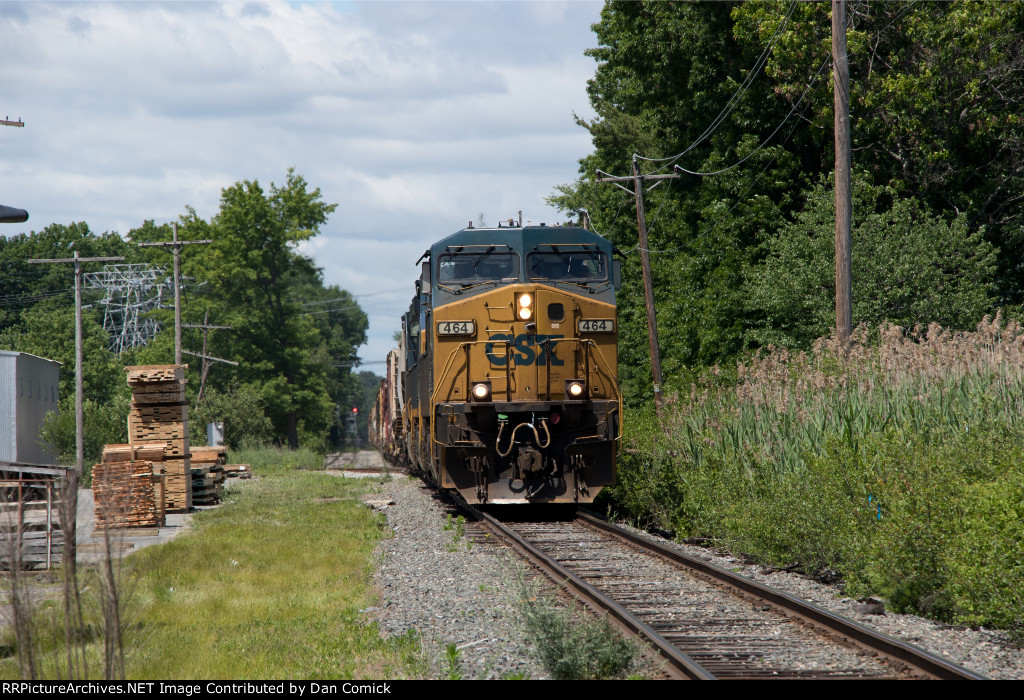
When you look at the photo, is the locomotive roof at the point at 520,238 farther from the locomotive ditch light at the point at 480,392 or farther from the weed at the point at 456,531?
the weed at the point at 456,531

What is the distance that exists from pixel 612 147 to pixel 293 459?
1992 cm

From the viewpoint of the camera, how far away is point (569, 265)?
15805mm

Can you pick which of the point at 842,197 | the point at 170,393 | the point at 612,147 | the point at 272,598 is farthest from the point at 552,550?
the point at 612,147

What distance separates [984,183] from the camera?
1045 inches

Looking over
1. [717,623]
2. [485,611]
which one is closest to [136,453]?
[485,611]

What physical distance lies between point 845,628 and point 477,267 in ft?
30.8

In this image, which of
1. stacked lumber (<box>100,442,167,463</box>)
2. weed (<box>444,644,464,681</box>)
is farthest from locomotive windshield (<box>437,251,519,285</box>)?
stacked lumber (<box>100,442,167,463</box>)

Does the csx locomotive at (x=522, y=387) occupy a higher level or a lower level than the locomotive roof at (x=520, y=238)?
lower

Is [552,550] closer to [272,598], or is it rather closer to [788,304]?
[272,598]

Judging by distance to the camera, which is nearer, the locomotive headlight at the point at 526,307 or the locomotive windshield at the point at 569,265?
the locomotive headlight at the point at 526,307

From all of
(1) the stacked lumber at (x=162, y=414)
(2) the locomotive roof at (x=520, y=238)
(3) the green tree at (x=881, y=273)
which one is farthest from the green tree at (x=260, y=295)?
(2) the locomotive roof at (x=520, y=238)

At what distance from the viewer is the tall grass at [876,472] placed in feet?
27.0

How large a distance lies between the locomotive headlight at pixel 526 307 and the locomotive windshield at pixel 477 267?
0.75m

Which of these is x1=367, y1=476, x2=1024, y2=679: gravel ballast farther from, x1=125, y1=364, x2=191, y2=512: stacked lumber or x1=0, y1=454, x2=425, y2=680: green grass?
x1=125, y1=364, x2=191, y2=512: stacked lumber
